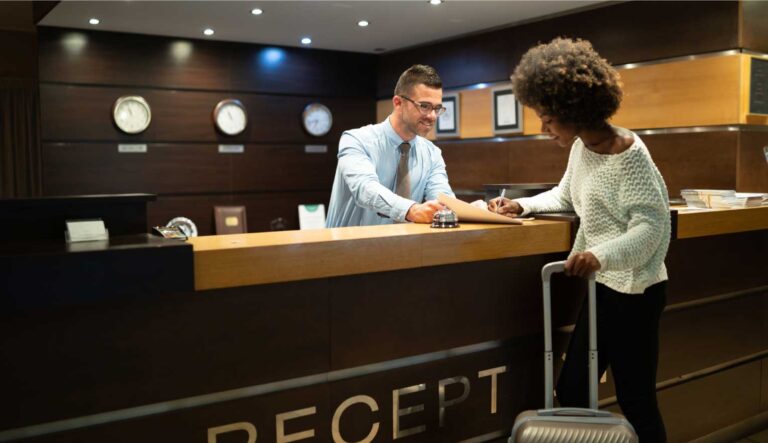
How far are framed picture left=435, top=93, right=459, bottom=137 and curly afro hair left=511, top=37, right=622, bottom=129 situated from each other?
15.7ft

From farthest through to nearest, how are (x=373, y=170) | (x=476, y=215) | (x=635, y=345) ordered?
(x=373, y=170) → (x=476, y=215) → (x=635, y=345)

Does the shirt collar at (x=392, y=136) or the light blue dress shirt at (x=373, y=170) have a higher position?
the shirt collar at (x=392, y=136)

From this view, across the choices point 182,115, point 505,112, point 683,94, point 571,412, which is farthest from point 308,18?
point 571,412

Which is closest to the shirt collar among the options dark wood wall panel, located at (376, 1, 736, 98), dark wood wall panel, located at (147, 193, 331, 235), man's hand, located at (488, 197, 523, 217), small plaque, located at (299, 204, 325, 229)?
man's hand, located at (488, 197, 523, 217)

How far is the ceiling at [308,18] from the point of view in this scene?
17.4ft

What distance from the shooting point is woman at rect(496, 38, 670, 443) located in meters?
1.85

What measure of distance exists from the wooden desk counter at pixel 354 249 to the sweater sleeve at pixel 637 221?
15.7 inches

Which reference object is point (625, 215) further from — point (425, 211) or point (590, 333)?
point (425, 211)

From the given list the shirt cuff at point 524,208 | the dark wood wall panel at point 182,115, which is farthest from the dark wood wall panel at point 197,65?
the shirt cuff at point 524,208

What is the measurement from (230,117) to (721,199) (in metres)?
4.88

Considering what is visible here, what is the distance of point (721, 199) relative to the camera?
9.89 feet

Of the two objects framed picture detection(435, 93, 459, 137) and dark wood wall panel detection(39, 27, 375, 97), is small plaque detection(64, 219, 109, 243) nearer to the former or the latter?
dark wood wall panel detection(39, 27, 375, 97)

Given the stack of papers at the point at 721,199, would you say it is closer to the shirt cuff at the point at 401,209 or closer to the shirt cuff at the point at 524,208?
the shirt cuff at the point at 524,208

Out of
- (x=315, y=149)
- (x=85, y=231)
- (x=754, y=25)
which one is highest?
(x=754, y=25)
